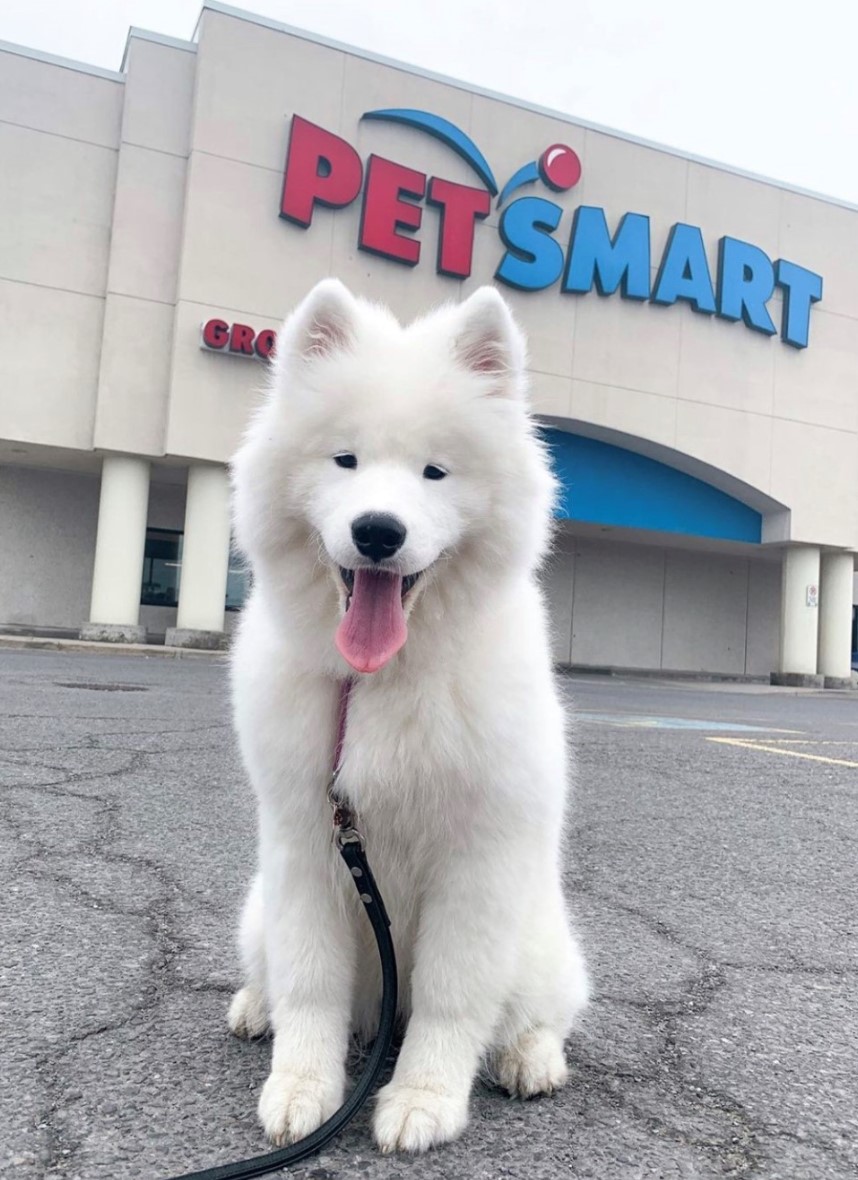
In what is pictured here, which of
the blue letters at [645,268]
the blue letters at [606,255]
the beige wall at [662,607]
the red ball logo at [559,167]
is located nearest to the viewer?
the blue letters at [645,268]

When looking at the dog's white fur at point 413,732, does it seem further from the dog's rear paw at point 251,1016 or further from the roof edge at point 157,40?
the roof edge at point 157,40

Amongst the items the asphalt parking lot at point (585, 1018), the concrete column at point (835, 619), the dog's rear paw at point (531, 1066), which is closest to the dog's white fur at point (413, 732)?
the dog's rear paw at point (531, 1066)

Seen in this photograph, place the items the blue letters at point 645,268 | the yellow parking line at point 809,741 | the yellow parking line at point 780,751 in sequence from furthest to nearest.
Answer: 1. the blue letters at point 645,268
2. the yellow parking line at point 809,741
3. the yellow parking line at point 780,751

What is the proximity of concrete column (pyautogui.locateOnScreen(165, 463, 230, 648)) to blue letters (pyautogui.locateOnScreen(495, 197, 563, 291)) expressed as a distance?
24.6ft

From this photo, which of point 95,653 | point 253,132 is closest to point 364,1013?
point 95,653

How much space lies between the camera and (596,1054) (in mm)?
1721

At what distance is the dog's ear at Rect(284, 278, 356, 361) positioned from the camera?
67.1 inches

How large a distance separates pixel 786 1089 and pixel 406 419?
138 centimetres

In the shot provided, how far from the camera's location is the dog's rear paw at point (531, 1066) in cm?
156

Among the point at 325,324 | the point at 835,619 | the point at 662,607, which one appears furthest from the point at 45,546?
the point at 325,324

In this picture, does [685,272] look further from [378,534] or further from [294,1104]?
[294,1104]

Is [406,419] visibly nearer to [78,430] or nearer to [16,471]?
[78,430]

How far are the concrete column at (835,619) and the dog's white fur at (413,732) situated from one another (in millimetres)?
22724

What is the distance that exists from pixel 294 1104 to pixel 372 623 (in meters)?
0.77
